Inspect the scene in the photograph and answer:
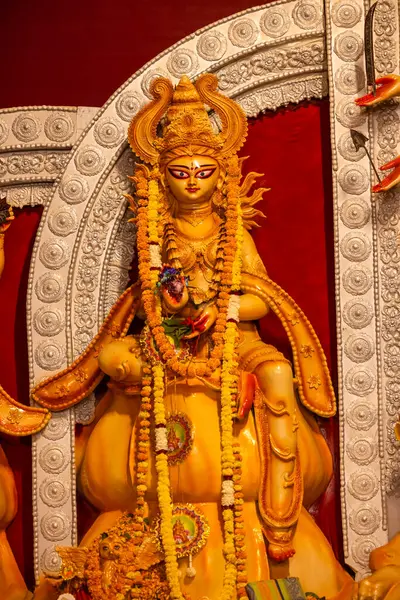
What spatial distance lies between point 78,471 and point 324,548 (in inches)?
39.8

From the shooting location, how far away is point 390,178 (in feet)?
17.3

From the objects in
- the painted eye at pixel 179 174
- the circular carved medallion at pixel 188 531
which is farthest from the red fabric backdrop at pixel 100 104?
the circular carved medallion at pixel 188 531

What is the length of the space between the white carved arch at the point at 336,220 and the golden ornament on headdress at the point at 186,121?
0.72 ft

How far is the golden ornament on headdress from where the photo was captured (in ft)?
17.3

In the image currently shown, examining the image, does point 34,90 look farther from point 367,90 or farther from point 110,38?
point 367,90

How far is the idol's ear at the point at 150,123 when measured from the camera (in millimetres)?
5340

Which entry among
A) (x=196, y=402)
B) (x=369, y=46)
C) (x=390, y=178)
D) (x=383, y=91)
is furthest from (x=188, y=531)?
(x=369, y=46)

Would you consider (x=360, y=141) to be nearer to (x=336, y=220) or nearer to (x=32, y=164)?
(x=336, y=220)

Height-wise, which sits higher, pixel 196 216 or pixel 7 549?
pixel 196 216

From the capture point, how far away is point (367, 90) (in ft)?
17.8

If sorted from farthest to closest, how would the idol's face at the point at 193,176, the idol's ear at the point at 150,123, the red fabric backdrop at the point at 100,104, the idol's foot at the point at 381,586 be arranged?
the red fabric backdrop at the point at 100,104 < the idol's ear at the point at 150,123 < the idol's face at the point at 193,176 < the idol's foot at the point at 381,586

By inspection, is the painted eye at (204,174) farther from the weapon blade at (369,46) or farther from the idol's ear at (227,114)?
the weapon blade at (369,46)

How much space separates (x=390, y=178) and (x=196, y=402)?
114 centimetres

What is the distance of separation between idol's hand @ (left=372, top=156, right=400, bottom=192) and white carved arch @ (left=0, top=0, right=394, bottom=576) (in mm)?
89
